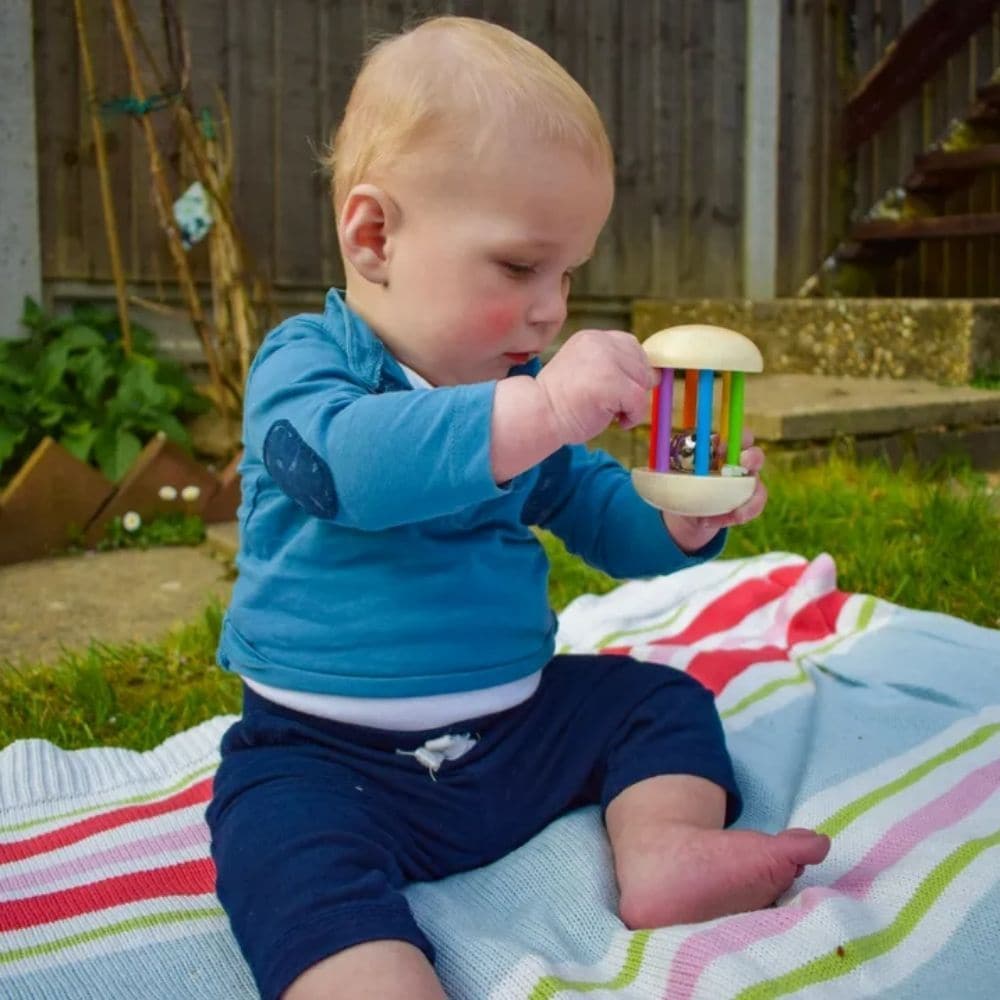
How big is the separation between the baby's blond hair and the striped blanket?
77 centimetres

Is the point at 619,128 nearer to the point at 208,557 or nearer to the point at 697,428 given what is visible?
the point at 208,557

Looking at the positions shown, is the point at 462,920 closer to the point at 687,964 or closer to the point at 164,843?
the point at 687,964

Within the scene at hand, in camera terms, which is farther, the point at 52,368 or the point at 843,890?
the point at 52,368

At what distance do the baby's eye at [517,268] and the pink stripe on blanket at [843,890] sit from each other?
67 cm

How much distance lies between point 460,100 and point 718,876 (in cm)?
82

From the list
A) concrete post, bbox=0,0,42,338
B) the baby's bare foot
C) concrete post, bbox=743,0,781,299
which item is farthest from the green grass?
concrete post, bbox=743,0,781,299

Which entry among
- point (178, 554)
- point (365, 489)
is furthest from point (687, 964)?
point (178, 554)

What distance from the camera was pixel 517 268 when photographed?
136 centimetres

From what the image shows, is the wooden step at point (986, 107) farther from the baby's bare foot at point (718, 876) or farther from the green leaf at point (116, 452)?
the baby's bare foot at point (718, 876)

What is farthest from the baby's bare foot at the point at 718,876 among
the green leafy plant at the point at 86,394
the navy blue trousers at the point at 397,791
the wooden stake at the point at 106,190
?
the wooden stake at the point at 106,190

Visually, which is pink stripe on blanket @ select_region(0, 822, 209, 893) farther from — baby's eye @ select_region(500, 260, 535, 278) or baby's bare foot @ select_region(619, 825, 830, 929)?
baby's eye @ select_region(500, 260, 535, 278)

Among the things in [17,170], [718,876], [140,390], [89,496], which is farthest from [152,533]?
[718,876]

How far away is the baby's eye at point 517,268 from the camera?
135 cm

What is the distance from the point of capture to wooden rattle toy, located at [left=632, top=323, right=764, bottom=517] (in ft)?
4.41
